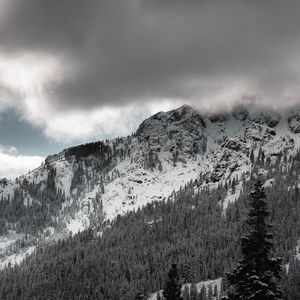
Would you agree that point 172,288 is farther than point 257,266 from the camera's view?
Yes

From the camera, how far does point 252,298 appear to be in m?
22.8

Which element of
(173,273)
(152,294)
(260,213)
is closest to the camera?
(260,213)

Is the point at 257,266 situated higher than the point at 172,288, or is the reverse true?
the point at 257,266

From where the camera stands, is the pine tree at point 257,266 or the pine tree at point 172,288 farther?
the pine tree at point 172,288

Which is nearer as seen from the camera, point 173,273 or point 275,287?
point 275,287

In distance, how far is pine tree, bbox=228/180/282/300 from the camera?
22.8 m

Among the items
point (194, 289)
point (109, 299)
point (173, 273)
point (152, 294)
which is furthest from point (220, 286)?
point (173, 273)

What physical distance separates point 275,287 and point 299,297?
141 meters

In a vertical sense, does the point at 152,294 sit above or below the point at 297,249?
below

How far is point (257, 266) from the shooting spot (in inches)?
950

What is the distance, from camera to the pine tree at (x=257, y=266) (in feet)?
74.6

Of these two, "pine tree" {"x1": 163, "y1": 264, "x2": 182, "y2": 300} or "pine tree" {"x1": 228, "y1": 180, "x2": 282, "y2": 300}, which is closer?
"pine tree" {"x1": 228, "y1": 180, "x2": 282, "y2": 300}

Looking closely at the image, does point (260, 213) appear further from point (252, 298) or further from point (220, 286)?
point (220, 286)

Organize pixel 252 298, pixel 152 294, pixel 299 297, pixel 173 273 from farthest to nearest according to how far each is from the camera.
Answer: pixel 152 294 → pixel 299 297 → pixel 173 273 → pixel 252 298
